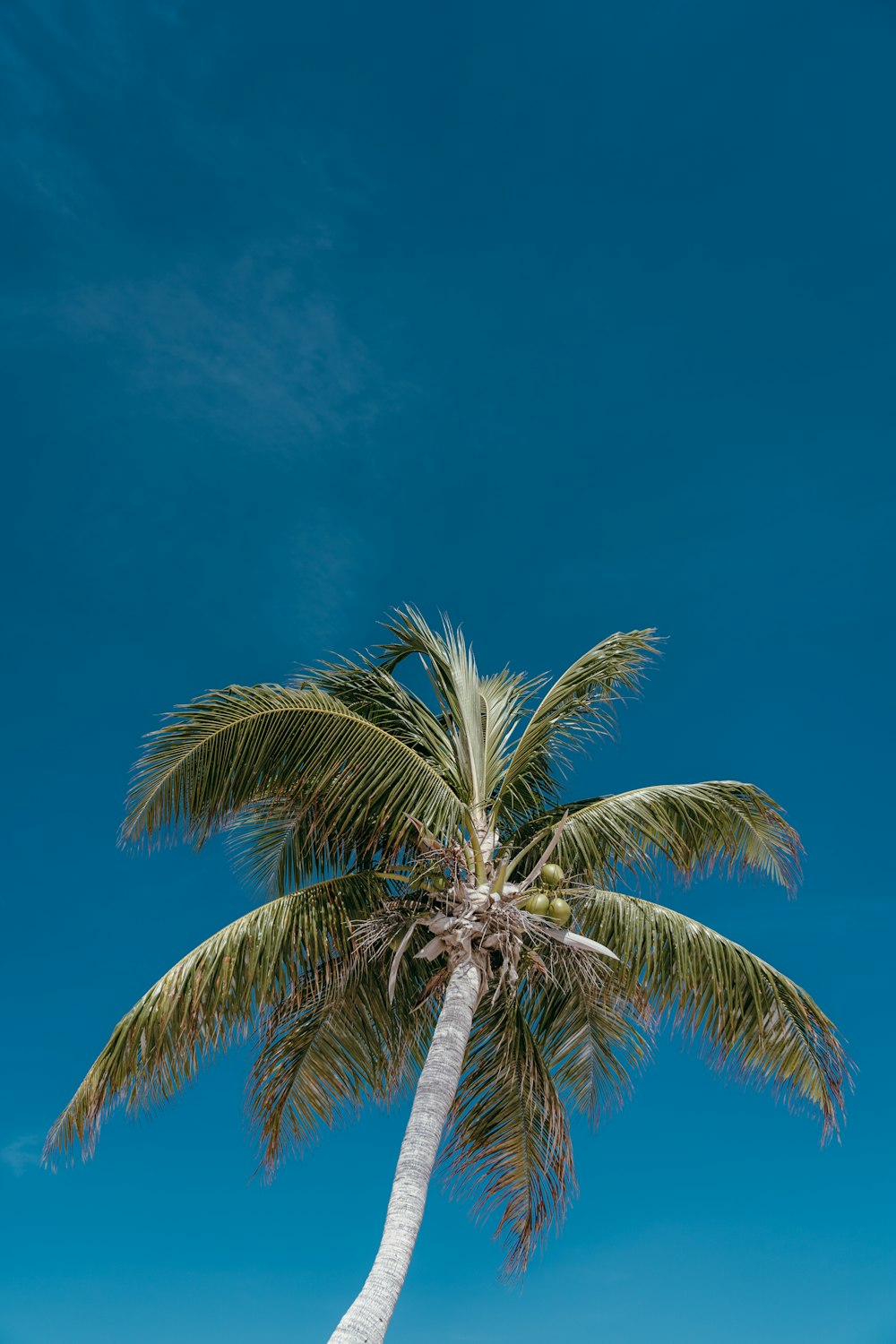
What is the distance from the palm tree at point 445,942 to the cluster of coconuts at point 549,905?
2 cm

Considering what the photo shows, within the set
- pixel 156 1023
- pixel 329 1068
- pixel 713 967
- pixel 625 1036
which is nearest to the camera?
pixel 156 1023

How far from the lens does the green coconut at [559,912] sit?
30.6 feet

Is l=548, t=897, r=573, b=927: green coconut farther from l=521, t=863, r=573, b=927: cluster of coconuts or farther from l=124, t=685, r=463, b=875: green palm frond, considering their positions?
l=124, t=685, r=463, b=875: green palm frond

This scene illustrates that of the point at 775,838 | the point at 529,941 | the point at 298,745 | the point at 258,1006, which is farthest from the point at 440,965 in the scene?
the point at 775,838

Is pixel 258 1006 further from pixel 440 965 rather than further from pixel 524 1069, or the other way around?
pixel 524 1069

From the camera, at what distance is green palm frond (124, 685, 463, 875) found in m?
9.84

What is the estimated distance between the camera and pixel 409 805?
10.1 meters

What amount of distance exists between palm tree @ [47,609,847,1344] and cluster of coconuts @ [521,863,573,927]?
0.7 inches

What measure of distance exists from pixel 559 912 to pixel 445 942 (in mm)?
952

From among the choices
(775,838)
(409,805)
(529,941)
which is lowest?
(529,941)

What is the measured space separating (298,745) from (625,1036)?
429 cm

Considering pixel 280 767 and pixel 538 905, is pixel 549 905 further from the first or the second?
pixel 280 767

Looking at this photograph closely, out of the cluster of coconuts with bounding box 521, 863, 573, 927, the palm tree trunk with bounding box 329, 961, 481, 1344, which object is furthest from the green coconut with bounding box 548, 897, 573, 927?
the palm tree trunk with bounding box 329, 961, 481, 1344

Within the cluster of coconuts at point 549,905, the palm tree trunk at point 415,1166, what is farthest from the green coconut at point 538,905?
the palm tree trunk at point 415,1166
